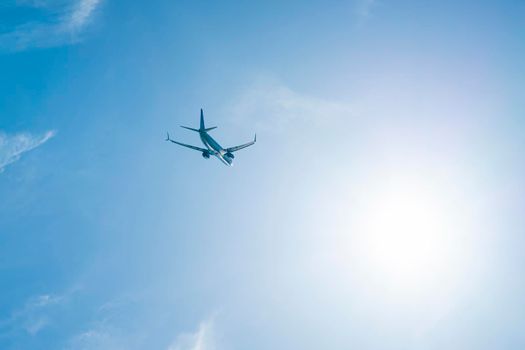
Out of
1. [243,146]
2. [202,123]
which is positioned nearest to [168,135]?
[202,123]

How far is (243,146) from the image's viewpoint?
5630 inches

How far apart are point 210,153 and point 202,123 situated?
9.42 metres

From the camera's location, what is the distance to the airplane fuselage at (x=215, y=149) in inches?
5527

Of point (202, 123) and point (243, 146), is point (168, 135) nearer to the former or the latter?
point (202, 123)

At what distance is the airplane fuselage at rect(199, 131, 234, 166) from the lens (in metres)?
140

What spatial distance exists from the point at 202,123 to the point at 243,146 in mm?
12618

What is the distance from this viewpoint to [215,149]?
143375 mm

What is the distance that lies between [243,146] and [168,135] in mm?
20144

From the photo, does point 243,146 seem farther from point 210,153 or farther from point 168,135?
point 168,135

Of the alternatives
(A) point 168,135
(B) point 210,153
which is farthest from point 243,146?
(A) point 168,135

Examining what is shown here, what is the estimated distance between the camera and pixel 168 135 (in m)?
→ 140

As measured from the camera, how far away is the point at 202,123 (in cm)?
14012
